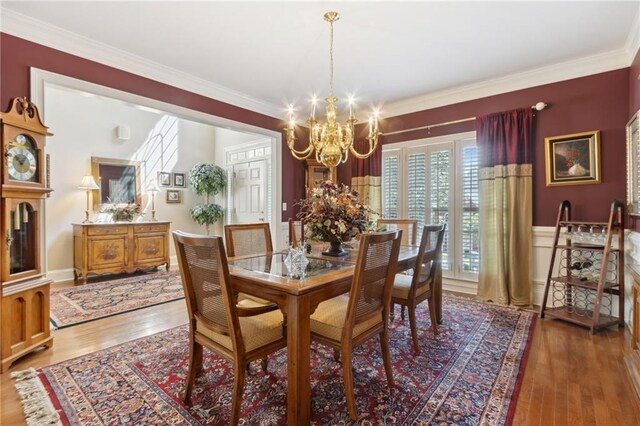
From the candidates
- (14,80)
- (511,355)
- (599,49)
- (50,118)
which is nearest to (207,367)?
(511,355)

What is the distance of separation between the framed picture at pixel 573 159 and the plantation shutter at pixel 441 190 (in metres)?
1.12

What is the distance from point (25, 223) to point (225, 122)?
7.67 ft

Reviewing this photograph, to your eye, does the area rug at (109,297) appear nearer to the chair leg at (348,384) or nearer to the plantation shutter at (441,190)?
the chair leg at (348,384)

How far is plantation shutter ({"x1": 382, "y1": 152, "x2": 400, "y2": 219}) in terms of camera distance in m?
4.76

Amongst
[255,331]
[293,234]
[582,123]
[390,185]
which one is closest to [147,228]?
[293,234]

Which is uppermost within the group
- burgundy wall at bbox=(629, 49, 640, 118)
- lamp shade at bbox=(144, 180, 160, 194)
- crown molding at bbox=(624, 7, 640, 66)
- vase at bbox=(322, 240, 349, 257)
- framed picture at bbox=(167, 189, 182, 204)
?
crown molding at bbox=(624, 7, 640, 66)

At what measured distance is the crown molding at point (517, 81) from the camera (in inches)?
125

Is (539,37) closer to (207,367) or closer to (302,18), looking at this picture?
(302,18)

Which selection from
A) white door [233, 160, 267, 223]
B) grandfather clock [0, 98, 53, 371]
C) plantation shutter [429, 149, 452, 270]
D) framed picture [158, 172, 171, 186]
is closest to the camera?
grandfather clock [0, 98, 53, 371]

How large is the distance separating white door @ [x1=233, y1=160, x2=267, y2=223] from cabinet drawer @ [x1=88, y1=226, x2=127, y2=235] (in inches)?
86.4

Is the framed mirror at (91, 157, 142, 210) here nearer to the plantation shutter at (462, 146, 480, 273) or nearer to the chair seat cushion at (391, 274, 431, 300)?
the chair seat cushion at (391, 274, 431, 300)

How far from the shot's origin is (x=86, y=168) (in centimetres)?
521

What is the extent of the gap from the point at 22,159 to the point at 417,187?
167 inches

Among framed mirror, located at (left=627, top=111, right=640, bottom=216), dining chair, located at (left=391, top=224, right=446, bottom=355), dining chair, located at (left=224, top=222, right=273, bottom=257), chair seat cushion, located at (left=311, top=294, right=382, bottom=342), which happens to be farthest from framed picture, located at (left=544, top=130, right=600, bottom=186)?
dining chair, located at (left=224, top=222, right=273, bottom=257)
